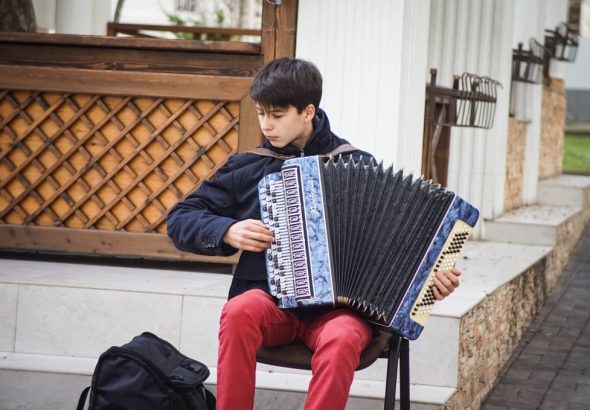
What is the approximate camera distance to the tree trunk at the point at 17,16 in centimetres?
632

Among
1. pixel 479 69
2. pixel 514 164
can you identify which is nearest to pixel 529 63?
pixel 514 164

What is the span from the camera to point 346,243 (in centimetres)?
339

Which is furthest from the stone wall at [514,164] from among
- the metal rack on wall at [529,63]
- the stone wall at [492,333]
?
the stone wall at [492,333]

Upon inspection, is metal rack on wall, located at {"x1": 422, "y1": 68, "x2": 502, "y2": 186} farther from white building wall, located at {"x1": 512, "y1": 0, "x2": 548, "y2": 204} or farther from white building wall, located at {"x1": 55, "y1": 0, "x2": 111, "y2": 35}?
white building wall, located at {"x1": 55, "y1": 0, "x2": 111, "y2": 35}

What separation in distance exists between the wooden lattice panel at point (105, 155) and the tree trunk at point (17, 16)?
2.46ft

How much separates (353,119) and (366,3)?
58cm

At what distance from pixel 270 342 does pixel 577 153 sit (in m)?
13.9

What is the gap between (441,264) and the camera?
11.3 ft

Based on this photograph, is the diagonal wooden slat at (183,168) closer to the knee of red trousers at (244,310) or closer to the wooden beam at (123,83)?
the wooden beam at (123,83)

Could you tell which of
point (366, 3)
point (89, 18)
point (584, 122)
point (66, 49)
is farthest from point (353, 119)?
point (584, 122)

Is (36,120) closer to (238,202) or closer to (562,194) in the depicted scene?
(238,202)

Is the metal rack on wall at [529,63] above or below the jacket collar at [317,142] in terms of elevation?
above

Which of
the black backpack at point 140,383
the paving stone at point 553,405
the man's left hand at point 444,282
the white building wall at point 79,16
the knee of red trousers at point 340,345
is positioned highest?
the white building wall at point 79,16

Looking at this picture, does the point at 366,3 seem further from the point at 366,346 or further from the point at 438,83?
the point at 366,346
